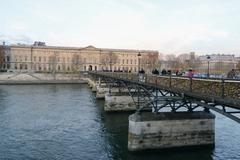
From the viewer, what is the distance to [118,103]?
4884 cm

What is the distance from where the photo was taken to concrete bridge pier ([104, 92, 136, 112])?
159ft

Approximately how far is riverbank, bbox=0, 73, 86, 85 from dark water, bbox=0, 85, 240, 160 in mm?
63480

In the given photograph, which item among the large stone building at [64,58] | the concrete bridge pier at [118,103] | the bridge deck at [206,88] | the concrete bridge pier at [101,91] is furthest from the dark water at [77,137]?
the large stone building at [64,58]

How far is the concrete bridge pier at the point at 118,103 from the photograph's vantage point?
48562 millimetres

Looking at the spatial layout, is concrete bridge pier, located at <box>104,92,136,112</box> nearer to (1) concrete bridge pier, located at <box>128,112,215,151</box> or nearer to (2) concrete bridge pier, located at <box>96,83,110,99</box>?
(2) concrete bridge pier, located at <box>96,83,110,99</box>

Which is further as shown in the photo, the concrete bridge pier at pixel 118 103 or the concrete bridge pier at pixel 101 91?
the concrete bridge pier at pixel 101 91

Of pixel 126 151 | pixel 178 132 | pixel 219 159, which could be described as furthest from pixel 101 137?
pixel 219 159

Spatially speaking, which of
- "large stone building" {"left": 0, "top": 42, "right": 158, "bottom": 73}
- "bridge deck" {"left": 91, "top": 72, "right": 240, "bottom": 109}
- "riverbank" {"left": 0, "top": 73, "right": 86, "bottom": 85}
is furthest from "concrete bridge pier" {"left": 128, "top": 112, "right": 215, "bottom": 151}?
"large stone building" {"left": 0, "top": 42, "right": 158, "bottom": 73}

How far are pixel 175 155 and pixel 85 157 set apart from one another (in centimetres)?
610

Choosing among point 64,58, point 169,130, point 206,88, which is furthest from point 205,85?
point 64,58

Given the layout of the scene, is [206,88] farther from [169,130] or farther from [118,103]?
[118,103]

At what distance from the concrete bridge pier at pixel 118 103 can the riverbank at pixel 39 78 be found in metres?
64.8

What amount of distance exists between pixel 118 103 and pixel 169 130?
2303 centimetres

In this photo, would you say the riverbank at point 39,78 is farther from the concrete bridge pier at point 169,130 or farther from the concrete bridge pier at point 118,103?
the concrete bridge pier at point 169,130
